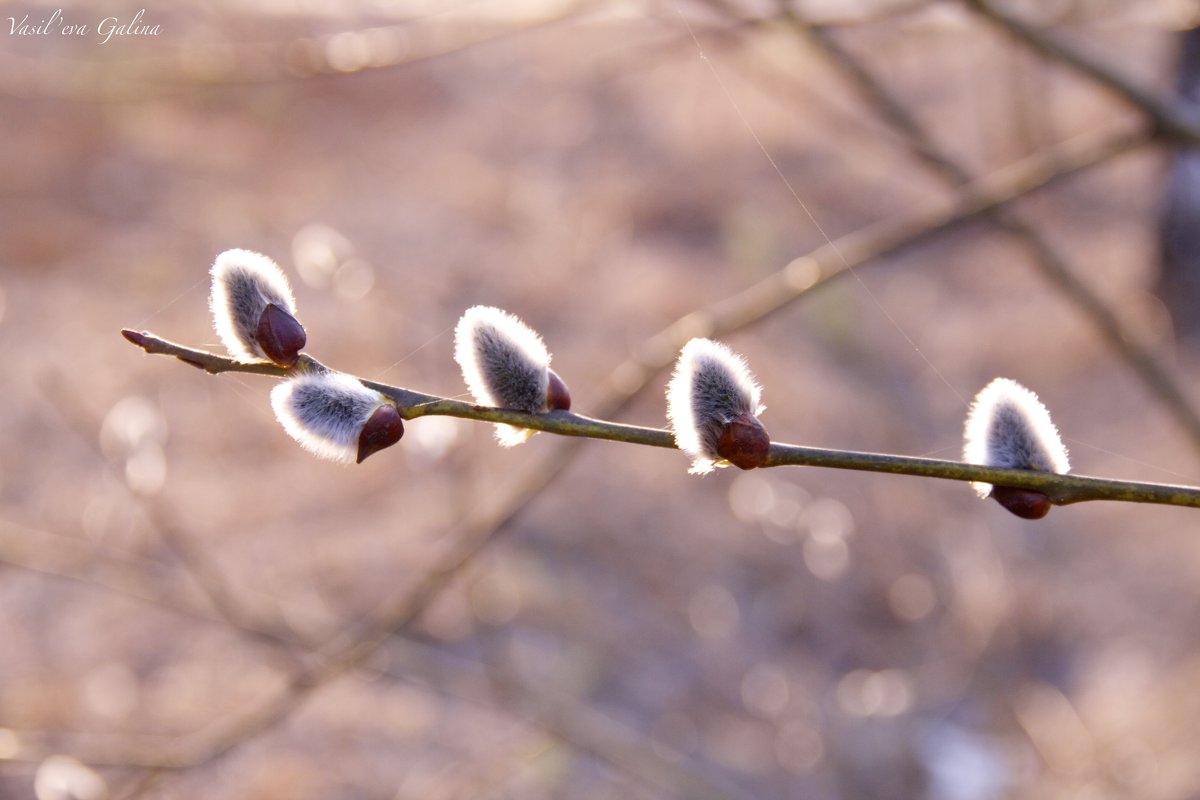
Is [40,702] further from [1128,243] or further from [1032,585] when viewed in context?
[1128,243]

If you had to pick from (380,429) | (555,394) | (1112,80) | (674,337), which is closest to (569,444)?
(674,337)

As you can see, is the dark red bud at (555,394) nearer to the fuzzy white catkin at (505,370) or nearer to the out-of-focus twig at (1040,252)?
the fuzzy white catkin at (505,370)

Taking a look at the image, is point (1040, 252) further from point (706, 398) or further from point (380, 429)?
point (380, 429)

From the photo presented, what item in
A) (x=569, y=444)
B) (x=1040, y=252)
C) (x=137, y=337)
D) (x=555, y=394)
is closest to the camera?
(x=137, y=337)

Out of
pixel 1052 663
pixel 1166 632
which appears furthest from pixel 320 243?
pixel 1166 632

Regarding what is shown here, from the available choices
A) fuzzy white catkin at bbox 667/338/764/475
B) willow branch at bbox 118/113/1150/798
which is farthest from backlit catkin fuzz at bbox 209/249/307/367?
willow branch at bbox 118/113/1150/798

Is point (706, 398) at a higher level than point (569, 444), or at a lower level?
lower
